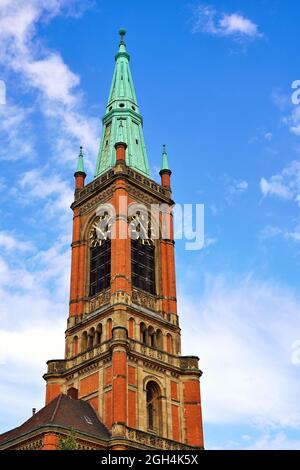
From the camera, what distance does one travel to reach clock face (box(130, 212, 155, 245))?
Result: 226 ft

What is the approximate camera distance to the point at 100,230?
69.8 metres

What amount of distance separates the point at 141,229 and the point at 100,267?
5.92 metres

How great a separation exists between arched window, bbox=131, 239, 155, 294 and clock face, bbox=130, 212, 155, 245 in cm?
40

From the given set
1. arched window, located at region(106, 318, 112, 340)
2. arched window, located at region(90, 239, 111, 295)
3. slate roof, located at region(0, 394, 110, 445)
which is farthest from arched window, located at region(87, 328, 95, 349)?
slate roof, located at region(0, 394, 110, 445)

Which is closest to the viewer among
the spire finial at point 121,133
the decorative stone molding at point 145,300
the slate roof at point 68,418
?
the slate roof at point 68,418

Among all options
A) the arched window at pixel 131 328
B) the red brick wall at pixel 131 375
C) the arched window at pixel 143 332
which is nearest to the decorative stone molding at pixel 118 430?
the red brick wall at pixel 131 375

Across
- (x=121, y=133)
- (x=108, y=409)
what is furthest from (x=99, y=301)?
(x=121, y=133)

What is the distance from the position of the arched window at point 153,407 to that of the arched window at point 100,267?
10.6 metres

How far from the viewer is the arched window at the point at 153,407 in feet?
191

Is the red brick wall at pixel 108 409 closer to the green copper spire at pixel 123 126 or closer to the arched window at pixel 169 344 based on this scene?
the arched window at pixel 169 344

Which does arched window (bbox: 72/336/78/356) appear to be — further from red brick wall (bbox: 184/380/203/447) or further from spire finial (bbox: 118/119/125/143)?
spire finial (bbox: 118/119/125/143)

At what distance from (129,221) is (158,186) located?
7.64m

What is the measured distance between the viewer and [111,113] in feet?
263

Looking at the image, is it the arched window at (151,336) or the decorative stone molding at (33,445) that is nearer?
the decorative stone molding at (33,445)
